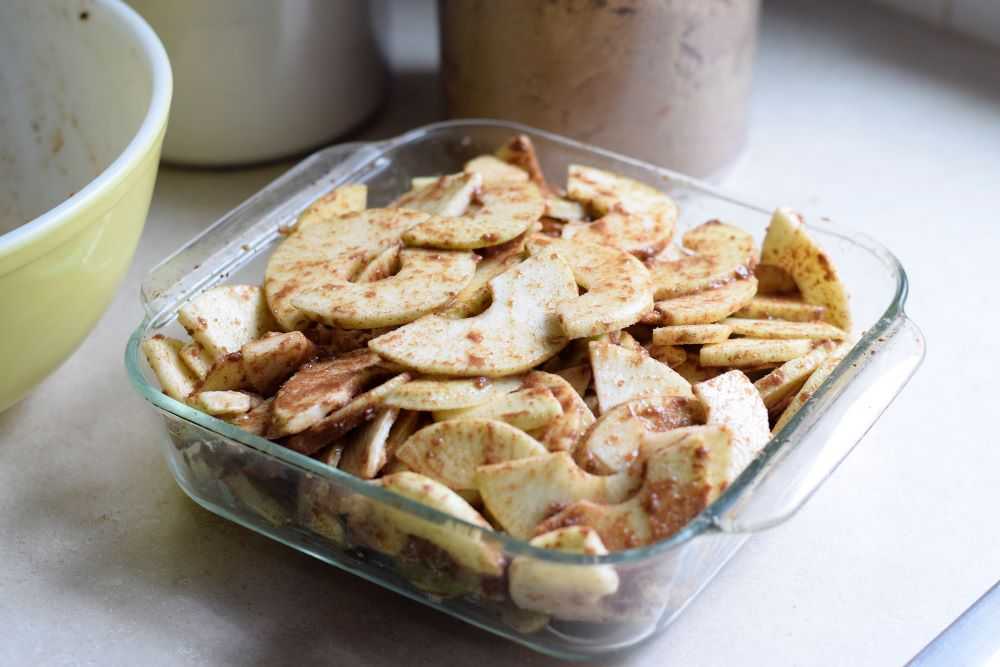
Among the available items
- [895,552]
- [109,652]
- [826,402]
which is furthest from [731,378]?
[109,652]

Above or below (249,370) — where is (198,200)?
below

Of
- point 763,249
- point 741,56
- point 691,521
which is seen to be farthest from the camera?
point 741,56

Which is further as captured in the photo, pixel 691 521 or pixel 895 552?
pixel 895 552

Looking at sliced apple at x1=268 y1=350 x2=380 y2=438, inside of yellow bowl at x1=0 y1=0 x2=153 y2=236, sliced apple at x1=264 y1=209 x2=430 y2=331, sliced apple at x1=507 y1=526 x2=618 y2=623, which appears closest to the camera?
sliced apple at x1=507 y1=526 x2=618 y2=623

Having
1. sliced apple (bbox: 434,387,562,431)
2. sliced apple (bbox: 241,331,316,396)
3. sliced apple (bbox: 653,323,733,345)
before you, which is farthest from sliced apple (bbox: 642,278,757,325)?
sliced apple (bbox: 241,331,316,396)

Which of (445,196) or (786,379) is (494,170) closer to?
(445,196)

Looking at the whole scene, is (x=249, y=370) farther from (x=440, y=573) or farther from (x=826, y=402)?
(x=826, y=402)

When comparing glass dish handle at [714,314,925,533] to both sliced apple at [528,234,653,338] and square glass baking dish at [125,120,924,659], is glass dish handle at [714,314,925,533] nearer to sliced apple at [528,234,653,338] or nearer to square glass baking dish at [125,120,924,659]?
square glass baking dish at [125,120,924,659]
